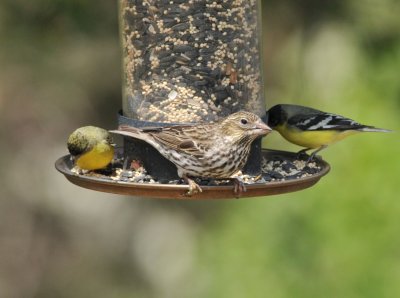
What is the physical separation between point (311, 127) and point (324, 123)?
0.38ft

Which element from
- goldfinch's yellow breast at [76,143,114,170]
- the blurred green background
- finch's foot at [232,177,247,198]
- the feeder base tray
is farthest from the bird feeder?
the blurred green background

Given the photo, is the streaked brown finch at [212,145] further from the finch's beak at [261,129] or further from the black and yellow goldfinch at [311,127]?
the black and yellow goldfinch at [311,127]

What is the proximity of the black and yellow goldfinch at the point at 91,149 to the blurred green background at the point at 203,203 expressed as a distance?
2254 millimetres

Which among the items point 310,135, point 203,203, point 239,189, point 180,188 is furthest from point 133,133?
point 203,203

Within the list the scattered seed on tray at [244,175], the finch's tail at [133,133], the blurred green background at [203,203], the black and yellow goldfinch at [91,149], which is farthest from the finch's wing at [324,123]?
the finch's tail at [133,133]

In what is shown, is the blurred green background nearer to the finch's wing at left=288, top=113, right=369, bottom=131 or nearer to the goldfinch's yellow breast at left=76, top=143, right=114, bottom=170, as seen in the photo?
the finch's wing at left=288, top=113, right=369, bottom=131

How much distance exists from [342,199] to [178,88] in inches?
90.1

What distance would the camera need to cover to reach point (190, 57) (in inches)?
241

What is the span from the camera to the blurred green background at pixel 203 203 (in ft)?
25.5

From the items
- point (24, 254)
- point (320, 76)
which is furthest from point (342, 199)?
point (24, 254)

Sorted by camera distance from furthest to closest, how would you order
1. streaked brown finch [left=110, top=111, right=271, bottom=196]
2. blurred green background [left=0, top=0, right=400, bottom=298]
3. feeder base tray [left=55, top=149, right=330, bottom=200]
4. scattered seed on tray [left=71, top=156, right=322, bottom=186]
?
blurred green background [left=0, top=0, right=400, bottom=298] < scattered seed on tray [left=71, top=156, right=322, bottom=186] < streaked brown finch [left=110, top=111, right=271, bottom=196] < feeder base tray [left=55, top=149, right=330, bottom=200]

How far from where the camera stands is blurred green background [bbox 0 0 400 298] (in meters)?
7.77

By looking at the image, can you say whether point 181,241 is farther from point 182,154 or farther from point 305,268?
point 182,154

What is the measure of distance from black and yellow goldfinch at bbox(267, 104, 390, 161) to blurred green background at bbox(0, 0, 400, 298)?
1.30 feet
